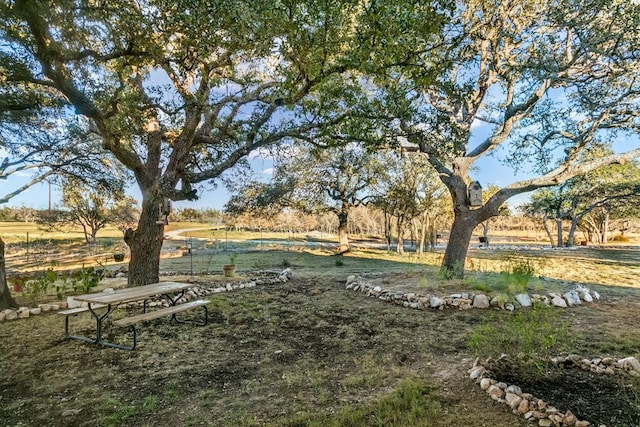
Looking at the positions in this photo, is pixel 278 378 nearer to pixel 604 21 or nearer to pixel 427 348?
pixel 427 348

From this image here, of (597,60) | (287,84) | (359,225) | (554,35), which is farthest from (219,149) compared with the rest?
(359,225)

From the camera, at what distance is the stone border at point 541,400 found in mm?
2176

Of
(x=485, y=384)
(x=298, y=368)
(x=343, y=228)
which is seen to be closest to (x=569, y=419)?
(x=485, y=384)

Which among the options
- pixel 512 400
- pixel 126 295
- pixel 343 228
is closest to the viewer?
pixel 512 400

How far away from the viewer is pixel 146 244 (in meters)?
6.58

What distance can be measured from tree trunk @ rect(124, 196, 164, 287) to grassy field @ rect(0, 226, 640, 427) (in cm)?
144

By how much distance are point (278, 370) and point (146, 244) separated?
4445 mm

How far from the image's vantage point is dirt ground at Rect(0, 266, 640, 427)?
8.18 feet

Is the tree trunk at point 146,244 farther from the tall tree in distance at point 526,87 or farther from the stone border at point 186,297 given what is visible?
the tall tree in distance at point 526,87

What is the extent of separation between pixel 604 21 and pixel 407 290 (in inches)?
245

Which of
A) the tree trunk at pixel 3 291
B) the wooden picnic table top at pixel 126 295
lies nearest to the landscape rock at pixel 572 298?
the wooden picnic table top at pixel 126 295

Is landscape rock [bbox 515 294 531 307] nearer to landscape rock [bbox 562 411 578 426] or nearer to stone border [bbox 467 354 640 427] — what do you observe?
stone border [bbox 467 354 640 427]

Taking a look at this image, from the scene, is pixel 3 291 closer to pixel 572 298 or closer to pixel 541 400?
pixel 541 400

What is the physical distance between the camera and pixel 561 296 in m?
5.95
